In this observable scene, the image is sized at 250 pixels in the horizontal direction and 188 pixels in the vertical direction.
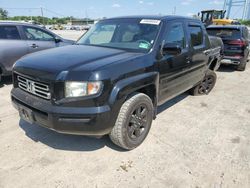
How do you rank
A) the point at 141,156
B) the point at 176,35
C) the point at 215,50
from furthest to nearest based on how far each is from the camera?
the point at 215,50 → the point at 176,35 → the point at 141,156

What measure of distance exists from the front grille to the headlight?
267 millimetres

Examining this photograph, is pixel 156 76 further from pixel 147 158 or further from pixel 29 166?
pixel 29 166

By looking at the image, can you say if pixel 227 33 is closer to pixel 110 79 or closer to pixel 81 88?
pixel 110 79

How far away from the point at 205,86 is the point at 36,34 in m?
4.98

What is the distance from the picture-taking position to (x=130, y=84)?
9.27ft

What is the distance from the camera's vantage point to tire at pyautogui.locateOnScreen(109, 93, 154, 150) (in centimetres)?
287

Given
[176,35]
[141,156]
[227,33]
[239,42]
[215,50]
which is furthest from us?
[227,33]

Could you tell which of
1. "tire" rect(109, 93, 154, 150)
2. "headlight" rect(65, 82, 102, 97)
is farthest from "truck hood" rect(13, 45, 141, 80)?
"tire" rect(109, 93, 154, 150)

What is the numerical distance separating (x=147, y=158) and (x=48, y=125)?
1.36 meters

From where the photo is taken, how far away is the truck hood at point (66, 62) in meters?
2.58

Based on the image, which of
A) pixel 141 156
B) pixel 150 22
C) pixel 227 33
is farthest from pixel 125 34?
pixel 227 33

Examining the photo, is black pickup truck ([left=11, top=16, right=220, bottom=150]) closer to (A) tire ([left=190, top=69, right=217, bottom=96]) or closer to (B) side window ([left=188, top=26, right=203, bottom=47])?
(B) side window ([left=188, top=26, right=203, bottom=47])

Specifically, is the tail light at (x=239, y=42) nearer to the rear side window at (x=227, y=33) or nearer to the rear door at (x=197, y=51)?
the rear side window at (x=227, y=33)

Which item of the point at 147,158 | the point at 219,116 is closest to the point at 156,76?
the point at 147,158
